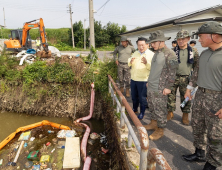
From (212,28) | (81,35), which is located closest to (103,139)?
(212,28)

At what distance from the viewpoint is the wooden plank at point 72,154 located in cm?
323

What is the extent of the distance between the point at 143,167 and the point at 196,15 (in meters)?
10.3

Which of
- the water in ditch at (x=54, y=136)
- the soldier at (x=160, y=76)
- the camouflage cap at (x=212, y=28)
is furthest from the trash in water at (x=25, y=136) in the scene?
the camouflage cap at (x=212, y=28)

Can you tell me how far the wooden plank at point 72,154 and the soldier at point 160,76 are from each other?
1.86 m

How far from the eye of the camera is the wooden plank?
3.23 m

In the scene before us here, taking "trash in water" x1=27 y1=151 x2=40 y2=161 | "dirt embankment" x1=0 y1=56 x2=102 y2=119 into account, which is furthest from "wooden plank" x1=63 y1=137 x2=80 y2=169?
"dirt embankment" x1=0 y1=56 x2=102 y2=119

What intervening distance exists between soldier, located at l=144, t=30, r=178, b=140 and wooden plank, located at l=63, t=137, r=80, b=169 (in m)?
1.86

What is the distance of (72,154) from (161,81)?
2698 mm

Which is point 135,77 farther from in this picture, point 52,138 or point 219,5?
point 219,5

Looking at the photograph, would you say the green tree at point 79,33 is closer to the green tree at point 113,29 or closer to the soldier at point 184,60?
the green tree at point 113,29

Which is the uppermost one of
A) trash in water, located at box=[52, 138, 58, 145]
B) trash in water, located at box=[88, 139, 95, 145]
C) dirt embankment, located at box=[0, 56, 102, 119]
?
dirt embankment, located at box=[0, 56, 102, 119]

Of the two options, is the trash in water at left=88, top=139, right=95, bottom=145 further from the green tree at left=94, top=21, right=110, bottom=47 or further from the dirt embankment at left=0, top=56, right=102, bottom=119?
the green tree at left=94, top=21, right=110, bottom=47

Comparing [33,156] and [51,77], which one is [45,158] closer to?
[33,156]

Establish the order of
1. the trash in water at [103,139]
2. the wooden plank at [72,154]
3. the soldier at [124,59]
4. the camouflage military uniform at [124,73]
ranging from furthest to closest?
the camouflage military uniform at [124,73] → the soldier at [124,59] → the trash in water at [103,139] → the wooden plank at [72,154]
